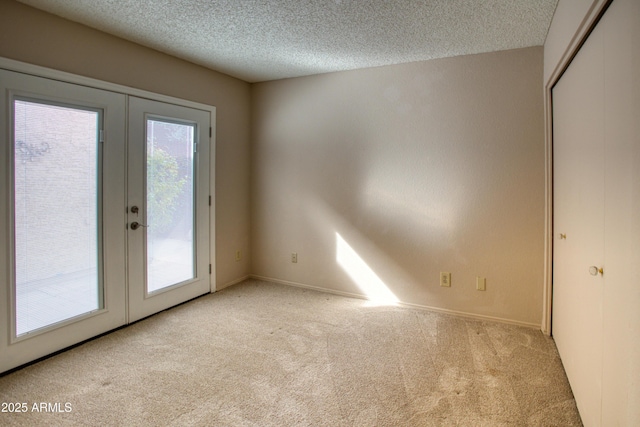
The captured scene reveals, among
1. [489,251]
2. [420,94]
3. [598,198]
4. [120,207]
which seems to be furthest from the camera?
[420,94]

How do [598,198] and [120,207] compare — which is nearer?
[598,198]

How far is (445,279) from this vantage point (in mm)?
3430

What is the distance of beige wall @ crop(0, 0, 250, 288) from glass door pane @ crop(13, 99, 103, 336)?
0.37 meters

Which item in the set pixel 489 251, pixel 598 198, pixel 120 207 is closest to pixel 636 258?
pixel 598 198

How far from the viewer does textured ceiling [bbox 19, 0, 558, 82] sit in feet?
7.80

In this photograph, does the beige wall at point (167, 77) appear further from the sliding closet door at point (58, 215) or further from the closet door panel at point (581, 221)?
the closet door panel at point (581, 221)

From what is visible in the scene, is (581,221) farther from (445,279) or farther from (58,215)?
(58,215)

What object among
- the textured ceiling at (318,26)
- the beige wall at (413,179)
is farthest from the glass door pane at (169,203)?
the beige wall at (413,179)

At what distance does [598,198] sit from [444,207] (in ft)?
5.74

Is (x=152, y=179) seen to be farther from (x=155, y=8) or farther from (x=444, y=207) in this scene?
(x=444, y=207)

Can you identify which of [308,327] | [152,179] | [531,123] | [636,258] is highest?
[531,123]

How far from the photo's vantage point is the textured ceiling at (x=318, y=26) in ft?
7.80

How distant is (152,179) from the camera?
323 cm

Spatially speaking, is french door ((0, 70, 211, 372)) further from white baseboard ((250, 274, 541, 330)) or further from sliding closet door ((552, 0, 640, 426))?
sliding closet door ((552, 0, 640, 426))
